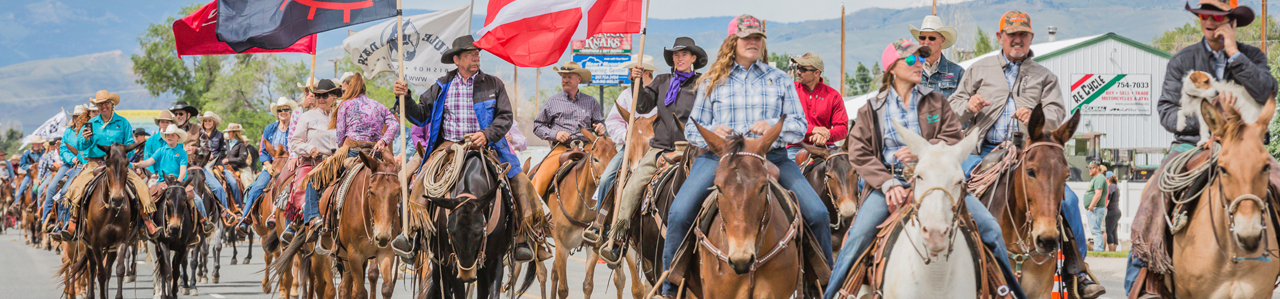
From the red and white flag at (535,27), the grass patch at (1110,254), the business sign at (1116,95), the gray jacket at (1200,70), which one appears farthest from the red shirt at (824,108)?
the business sign at (1116,95)

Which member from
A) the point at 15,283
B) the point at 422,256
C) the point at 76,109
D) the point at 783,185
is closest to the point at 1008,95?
the point at 783,185

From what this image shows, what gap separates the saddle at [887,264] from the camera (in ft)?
19.0

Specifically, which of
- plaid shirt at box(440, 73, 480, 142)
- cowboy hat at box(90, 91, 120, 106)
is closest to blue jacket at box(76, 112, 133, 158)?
cowboy hat at box(90, 91, 120, 106)

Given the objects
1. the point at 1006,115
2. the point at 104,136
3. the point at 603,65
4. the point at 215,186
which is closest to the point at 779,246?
the point at 1006,115

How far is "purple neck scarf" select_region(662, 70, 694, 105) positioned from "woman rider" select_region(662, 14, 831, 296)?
5.55 feet

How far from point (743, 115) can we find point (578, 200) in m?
5.44

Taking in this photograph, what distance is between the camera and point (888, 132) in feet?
21.9

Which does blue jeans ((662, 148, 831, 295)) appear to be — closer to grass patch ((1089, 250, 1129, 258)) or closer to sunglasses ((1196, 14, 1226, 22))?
sunglasses ((1196, 14, 1226, 22))

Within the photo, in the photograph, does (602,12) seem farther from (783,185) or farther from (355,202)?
(783,185)

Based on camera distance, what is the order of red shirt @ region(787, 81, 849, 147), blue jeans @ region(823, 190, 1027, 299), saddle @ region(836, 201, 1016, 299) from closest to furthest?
saddle @ region(836, 201, 1016, 299)
blue jeans @ region(823, 190, 1027, 299)
red shirt @ region(787, 81, 849, 147)

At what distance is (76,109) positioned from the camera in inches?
782

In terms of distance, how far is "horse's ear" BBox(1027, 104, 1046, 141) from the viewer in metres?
7.01

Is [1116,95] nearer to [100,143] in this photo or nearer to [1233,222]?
[100,143]

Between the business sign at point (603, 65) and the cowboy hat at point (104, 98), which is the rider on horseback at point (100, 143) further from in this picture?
the business sign at point (603, 65)
